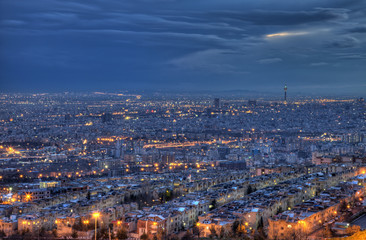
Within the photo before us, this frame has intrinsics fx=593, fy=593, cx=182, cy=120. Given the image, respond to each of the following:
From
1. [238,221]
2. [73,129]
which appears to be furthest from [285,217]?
[73,129]

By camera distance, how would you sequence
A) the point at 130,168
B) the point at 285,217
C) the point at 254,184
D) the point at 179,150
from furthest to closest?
1. the point at 179,150
2. the point at 130,168
3. the point at 254,184
4. the point at 285,217

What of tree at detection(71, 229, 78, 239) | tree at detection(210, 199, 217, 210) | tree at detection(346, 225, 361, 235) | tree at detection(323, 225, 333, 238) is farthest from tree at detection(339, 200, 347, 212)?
tree at detection(71, 229, 78, 239)

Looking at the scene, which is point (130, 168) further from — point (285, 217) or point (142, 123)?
point (142, 123)

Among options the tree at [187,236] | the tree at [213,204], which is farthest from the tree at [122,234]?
the tree at [213,204]

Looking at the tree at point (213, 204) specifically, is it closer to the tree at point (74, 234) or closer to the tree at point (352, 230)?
the tree at point (74, 234)

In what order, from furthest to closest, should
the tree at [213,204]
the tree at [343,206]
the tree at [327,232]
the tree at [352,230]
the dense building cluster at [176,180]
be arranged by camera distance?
the tree at [213,204]
the tree at [343,206]
the dense building cluster at [176,180]
the tree at [327,232]
the tree at [352,230]

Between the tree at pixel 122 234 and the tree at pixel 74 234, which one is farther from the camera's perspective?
the tree at pixel 74 234

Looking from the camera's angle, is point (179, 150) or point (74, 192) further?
point (179, 150)

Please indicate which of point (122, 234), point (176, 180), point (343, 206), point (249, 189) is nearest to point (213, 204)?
point (249, 189)

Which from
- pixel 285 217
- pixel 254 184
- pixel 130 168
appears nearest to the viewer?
pixel 285 217

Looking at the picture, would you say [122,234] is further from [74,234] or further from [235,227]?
[235,227]
